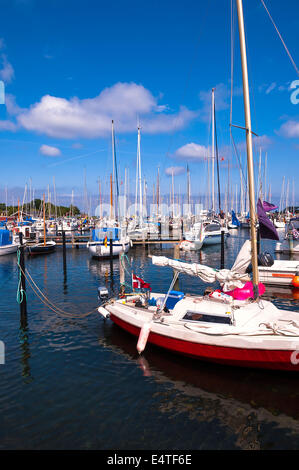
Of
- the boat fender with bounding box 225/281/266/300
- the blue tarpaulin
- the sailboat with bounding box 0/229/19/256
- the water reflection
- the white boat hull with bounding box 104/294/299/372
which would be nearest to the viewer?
the water reflection

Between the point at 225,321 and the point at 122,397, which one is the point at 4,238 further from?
the point at 225,321

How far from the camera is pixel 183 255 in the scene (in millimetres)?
38000

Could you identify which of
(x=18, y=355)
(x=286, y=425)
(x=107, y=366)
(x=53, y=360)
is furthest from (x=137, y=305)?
(x=286, y=425)

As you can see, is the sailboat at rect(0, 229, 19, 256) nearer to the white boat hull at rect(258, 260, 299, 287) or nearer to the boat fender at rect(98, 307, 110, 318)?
the boat fender at rect(98, 307, 110, 318)

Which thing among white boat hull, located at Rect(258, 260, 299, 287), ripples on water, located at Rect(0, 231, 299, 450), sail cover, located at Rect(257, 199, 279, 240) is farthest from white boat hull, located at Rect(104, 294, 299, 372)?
white boat hull, located at Rect(258, 260, 299, 287)

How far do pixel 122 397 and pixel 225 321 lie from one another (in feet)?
14.1

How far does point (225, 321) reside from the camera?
10.7 metres

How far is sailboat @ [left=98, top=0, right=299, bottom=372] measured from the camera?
9609 mm

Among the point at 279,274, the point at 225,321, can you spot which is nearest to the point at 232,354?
the point at 225,321

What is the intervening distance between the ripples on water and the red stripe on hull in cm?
43

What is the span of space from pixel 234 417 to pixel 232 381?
1.74 meters

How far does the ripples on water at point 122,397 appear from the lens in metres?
7.38

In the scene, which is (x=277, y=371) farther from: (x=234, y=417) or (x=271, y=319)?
(x=234, y=417)

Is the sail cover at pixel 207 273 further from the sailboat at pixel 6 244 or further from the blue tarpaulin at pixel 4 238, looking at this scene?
the blue tarpaulin at pixel 4 238
